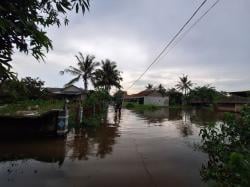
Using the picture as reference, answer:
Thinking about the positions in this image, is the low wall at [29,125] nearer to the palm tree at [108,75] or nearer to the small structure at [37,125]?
the small structure at [37,125]

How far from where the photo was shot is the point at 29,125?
404 inches

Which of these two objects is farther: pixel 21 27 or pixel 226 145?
pixel 226 145

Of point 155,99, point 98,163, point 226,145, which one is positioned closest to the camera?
point 226,145

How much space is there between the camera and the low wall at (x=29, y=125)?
9859 millimetres

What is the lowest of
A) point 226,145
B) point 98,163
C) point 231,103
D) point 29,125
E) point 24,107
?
point 98,163

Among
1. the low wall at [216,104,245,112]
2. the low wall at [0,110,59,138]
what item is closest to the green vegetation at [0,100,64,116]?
the low wall at [0,110,59,138]

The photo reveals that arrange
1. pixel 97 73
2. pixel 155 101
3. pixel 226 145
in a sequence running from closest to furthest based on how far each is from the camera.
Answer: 1. pixel 226 145
2. pixel 97 73
3. pixel 155 101

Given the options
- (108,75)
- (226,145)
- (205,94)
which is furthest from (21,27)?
(205,94)

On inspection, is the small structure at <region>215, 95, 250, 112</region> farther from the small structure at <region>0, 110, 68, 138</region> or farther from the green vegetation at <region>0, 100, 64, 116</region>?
the small structure at <region>0, 110, 68, 138</region>

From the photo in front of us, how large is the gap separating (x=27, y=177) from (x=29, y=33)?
3.83 m

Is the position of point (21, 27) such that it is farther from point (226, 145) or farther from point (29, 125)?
point (29, 125)

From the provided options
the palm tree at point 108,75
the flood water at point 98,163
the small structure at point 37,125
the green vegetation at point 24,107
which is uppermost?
the palm tree at point 108,75

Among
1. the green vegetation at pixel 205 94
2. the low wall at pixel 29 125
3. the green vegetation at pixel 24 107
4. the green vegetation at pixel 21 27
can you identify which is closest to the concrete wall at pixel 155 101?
the green vegetation at pixel 205 94

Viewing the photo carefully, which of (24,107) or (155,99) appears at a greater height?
(155,99)
